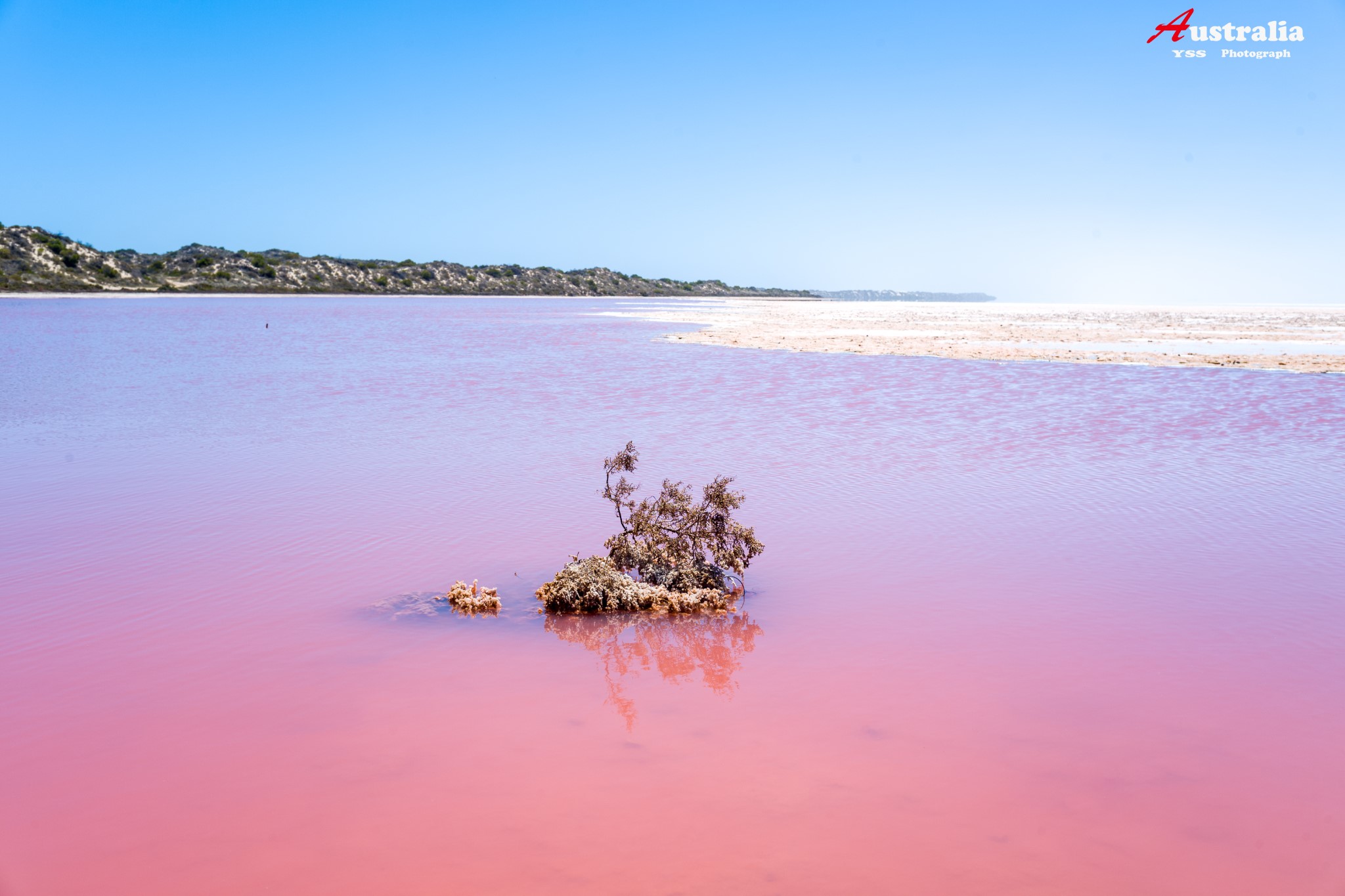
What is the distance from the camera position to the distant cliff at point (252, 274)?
3009 inches

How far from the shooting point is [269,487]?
420 inches

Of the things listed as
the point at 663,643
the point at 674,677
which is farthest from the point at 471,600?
the point at 674,677

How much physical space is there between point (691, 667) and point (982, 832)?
2317 millimetres

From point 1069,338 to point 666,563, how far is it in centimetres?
3494

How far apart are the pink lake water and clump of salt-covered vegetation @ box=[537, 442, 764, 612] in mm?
242

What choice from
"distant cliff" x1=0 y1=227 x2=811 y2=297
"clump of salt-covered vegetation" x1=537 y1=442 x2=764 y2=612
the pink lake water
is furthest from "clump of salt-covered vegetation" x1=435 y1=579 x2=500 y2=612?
"distant cliff" x1=0 y1=227 x2=811 y2=297

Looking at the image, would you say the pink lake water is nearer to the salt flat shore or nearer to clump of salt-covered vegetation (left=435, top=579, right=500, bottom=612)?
clump of salt-covered vegetation (left=435, top=579, right=500, bottom=612)

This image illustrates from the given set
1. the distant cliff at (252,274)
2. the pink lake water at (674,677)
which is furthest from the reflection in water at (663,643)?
the distant cliff at (252,274)

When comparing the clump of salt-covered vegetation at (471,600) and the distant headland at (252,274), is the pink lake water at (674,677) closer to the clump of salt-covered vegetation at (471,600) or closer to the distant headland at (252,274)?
the clump of salt-covered vegetation at (471,600)

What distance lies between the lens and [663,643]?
22.1 feet

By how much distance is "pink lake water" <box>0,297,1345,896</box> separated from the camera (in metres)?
4.20

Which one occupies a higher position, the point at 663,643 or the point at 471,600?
the point at 471,600

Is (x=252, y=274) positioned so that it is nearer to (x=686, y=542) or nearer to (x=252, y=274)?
(x=252, y=274)

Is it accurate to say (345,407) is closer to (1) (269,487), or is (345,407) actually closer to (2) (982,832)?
(1) (269,487)
